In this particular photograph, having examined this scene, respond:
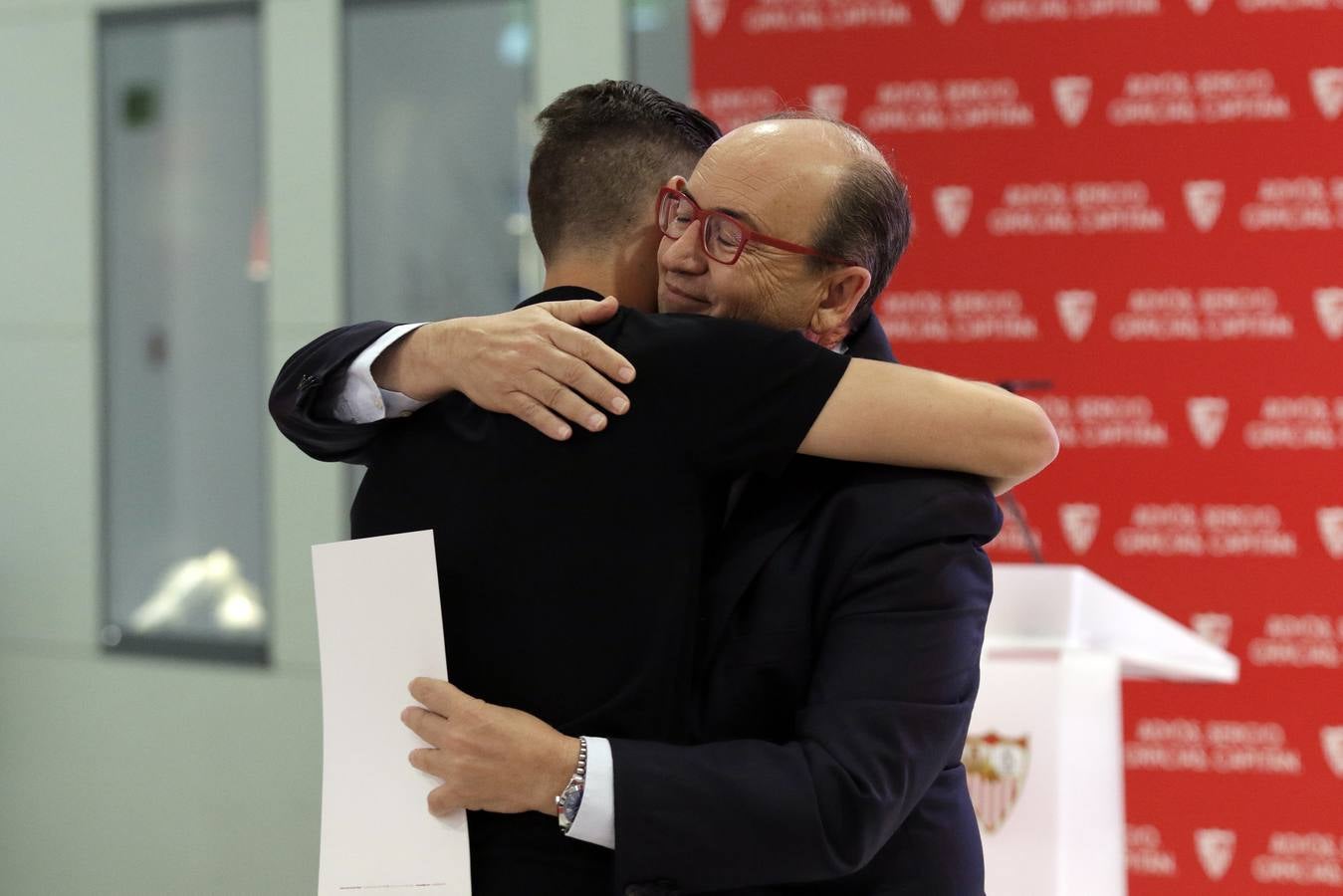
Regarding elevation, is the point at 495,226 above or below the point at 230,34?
below

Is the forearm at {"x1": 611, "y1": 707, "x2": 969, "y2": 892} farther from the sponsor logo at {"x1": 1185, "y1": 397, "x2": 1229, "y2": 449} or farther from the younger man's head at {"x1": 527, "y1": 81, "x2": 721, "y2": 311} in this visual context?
the sponsor logo at {"x1": 1185, "y1": 397, "x2": 1229, "y2": 449}

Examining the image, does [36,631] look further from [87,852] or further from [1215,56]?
[1215,56]

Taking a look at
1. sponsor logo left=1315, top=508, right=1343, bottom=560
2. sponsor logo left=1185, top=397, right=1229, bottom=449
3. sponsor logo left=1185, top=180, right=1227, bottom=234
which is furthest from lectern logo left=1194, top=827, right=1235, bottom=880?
sponsor logo left=1185, top=180, right=1227, bottom=234

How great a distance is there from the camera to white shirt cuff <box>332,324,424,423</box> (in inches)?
49.3

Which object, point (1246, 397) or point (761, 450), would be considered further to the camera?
point (1246, 397)

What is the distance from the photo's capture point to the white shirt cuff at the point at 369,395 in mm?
1252

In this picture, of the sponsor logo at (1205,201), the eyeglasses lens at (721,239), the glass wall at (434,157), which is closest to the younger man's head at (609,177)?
the eyeglasses lens at (721,239)

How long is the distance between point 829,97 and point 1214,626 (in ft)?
5.94

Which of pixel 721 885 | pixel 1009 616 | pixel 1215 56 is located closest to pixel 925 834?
pixel 721 885

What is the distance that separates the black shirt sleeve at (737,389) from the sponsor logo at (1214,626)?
2547mm

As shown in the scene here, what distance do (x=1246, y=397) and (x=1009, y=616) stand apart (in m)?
1.43

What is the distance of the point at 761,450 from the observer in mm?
1066

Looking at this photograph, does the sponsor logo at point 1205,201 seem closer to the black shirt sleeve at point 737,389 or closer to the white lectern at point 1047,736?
the white lectern at point 1047,736

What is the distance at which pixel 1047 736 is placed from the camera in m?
2.17
